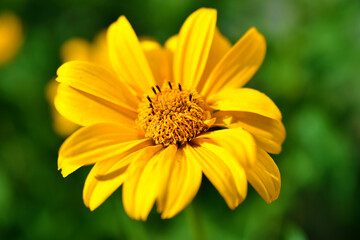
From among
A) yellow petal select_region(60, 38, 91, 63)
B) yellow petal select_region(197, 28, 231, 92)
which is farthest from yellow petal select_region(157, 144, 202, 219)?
yellow petal select_region(60, 38, 91, 63)

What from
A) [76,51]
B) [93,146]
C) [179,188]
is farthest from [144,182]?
[76,51]

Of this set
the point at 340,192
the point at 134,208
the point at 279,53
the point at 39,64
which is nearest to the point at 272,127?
the point at 134,208

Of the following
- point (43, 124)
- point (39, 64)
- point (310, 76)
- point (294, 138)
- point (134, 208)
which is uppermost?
point (134, 208)

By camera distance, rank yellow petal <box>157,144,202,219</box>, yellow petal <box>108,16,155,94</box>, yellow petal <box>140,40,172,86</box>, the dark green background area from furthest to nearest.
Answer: the dark green background area → yellow petal <box>140,40,172,86</box> → yellow petal <box>108,16,155,94</box> → yellow petal <box>157,144,202,219</box>

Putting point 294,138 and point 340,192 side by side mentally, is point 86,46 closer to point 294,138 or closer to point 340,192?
point 294,138

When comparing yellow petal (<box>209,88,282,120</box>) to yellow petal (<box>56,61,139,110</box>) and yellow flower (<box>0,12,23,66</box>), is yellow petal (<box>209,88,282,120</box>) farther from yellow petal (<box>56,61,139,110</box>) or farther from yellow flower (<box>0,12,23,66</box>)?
yellow flower (<box>0,12,23,66</box>)

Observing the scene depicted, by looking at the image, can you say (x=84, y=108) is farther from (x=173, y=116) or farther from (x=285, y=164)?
(x=285, y=164)
